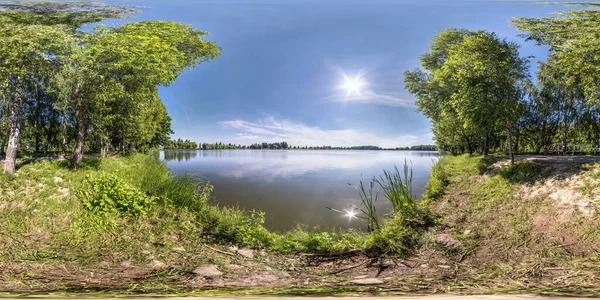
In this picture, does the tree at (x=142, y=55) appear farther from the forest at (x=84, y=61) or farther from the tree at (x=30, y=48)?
the tree at (x=30, y=48)

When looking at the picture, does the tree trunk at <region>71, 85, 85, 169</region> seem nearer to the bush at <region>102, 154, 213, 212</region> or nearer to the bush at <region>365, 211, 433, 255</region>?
the bush at <region>102, 154, 213, 212</region>

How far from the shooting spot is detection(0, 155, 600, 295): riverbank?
1.52 m

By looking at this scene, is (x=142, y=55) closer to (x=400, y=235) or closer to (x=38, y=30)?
(x=38, y=30)

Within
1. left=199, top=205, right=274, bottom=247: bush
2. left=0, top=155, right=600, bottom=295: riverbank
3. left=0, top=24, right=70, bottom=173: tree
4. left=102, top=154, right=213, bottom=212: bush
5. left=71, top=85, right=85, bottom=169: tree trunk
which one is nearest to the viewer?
left=0, top=155, right=600, bottom=295: riverbank

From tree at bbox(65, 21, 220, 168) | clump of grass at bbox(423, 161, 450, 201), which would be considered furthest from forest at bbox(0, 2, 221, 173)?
clump of grass at bbox(423, 161, 450, 201)

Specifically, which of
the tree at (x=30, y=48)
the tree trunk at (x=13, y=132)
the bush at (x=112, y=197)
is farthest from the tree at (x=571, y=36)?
the tree trunk at (x=13, y=132)

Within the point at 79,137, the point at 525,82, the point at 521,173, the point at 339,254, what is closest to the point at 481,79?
the point at 525,82

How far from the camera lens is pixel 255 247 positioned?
290cm

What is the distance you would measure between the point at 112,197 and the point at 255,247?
2120mm

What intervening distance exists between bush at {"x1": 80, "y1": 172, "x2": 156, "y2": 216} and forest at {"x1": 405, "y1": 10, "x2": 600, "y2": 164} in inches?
217

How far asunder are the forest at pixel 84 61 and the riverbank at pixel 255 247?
1.35m

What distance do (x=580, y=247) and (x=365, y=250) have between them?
6.73 ft

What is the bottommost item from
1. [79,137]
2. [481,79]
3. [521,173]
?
[521,173]

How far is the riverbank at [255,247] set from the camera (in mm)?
1518
